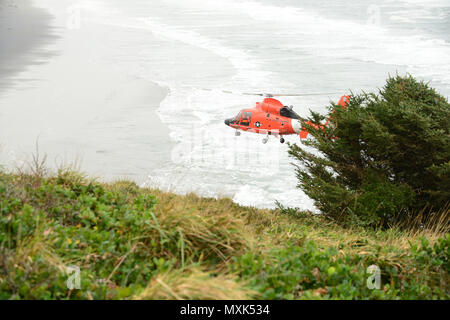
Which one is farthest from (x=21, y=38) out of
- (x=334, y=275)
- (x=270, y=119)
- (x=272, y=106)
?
(x=334, y=275)

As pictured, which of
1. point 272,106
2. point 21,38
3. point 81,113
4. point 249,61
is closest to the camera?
point 272,106

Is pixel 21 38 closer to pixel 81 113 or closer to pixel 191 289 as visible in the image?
pixel 81 113

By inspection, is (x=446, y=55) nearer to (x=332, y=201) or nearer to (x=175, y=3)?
(x=332, y=201)

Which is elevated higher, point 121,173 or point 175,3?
point 175,3

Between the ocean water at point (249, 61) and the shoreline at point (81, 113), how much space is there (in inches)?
50.8

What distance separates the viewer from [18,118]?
42375mm

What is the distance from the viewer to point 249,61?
71375 millimetres

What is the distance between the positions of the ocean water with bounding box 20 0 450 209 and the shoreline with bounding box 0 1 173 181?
1289 millimetres

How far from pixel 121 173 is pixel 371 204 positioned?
2063 cm

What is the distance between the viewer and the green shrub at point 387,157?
46.4ft

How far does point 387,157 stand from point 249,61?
57.6 metres

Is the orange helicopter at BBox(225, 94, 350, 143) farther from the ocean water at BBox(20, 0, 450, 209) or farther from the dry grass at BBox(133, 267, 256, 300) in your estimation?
the dry grass at BBox(133, 267, 256, 300)

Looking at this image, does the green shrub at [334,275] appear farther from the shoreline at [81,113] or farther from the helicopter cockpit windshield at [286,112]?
the helicopter cockpit windshield at [286,112]

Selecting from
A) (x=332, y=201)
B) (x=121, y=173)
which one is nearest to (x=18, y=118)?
(x=121, y=173)
